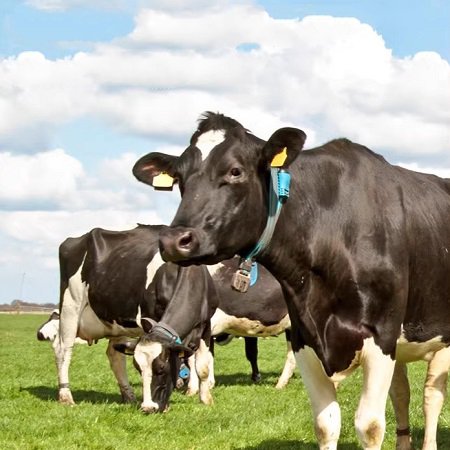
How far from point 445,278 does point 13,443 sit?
181 inches

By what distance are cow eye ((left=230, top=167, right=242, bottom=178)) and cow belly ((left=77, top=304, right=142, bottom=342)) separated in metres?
8.86

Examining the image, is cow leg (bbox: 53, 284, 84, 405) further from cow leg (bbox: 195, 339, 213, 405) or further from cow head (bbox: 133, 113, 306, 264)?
cow head (bbox: 133, 113, 306, 264)

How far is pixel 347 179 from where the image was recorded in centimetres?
655

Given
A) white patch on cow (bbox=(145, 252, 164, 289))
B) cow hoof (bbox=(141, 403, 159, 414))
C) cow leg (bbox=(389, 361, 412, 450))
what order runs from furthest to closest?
white patch on cow (bbox=(145, 252, 164, 289)) < cow hoof (bbox=(141, 403, 159, 414)) < cow leg (bbox=(389, 361, 412, 450))

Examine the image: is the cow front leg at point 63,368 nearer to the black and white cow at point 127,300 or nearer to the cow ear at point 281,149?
the black and white cow at point 127,300

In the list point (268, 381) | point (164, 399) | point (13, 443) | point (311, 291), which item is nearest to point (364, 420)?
point (311, 291)

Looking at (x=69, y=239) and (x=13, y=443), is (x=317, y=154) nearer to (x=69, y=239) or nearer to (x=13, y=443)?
(x=13, y=443)

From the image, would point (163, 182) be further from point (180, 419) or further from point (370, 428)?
point (180, 419)

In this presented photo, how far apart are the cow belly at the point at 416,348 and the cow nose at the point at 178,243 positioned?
6.47 feet

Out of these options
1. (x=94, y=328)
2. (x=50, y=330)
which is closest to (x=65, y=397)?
(x=94, y=328)

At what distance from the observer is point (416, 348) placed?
273 inches

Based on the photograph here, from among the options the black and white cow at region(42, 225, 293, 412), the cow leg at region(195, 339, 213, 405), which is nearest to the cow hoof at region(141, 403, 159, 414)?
the black and white cow at region(42, 225, 293, 412)

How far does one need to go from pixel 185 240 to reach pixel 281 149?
0.87 meters

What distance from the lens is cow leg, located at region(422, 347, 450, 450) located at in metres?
7.62
